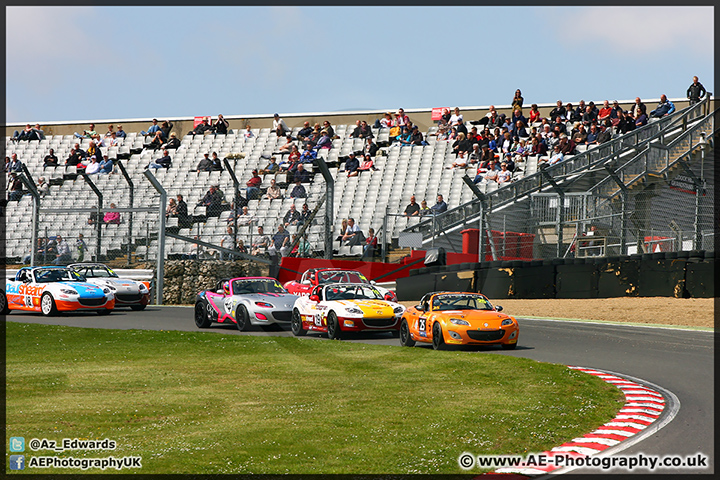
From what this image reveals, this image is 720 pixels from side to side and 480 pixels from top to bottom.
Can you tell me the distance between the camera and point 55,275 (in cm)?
2081

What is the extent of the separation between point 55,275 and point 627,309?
1354cm

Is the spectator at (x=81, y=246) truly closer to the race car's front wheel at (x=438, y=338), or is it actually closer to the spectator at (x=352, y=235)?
the spectator at (x=352, y=235)

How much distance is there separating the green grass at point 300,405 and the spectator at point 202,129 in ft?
86.7

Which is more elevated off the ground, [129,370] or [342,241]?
[342,241]

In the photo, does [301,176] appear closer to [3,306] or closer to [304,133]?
[304,133]

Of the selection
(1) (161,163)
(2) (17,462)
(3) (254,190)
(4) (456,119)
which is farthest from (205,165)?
(2) (17,462)

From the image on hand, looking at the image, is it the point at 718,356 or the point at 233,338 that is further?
the point at 233,338

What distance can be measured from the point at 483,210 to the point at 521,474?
1662 centimetres

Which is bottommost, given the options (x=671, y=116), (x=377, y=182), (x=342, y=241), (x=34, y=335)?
(x=34, y=335)

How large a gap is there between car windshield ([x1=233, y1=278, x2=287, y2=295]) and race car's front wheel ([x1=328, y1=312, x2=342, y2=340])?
275 cm

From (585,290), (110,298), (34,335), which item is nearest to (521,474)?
(34,335)

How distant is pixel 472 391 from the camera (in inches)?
353

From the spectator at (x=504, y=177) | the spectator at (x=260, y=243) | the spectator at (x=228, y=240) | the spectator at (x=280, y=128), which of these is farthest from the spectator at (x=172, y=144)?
the spectator at (x=504, y=177)

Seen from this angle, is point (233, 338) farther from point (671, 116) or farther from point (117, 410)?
point (671, 116)
